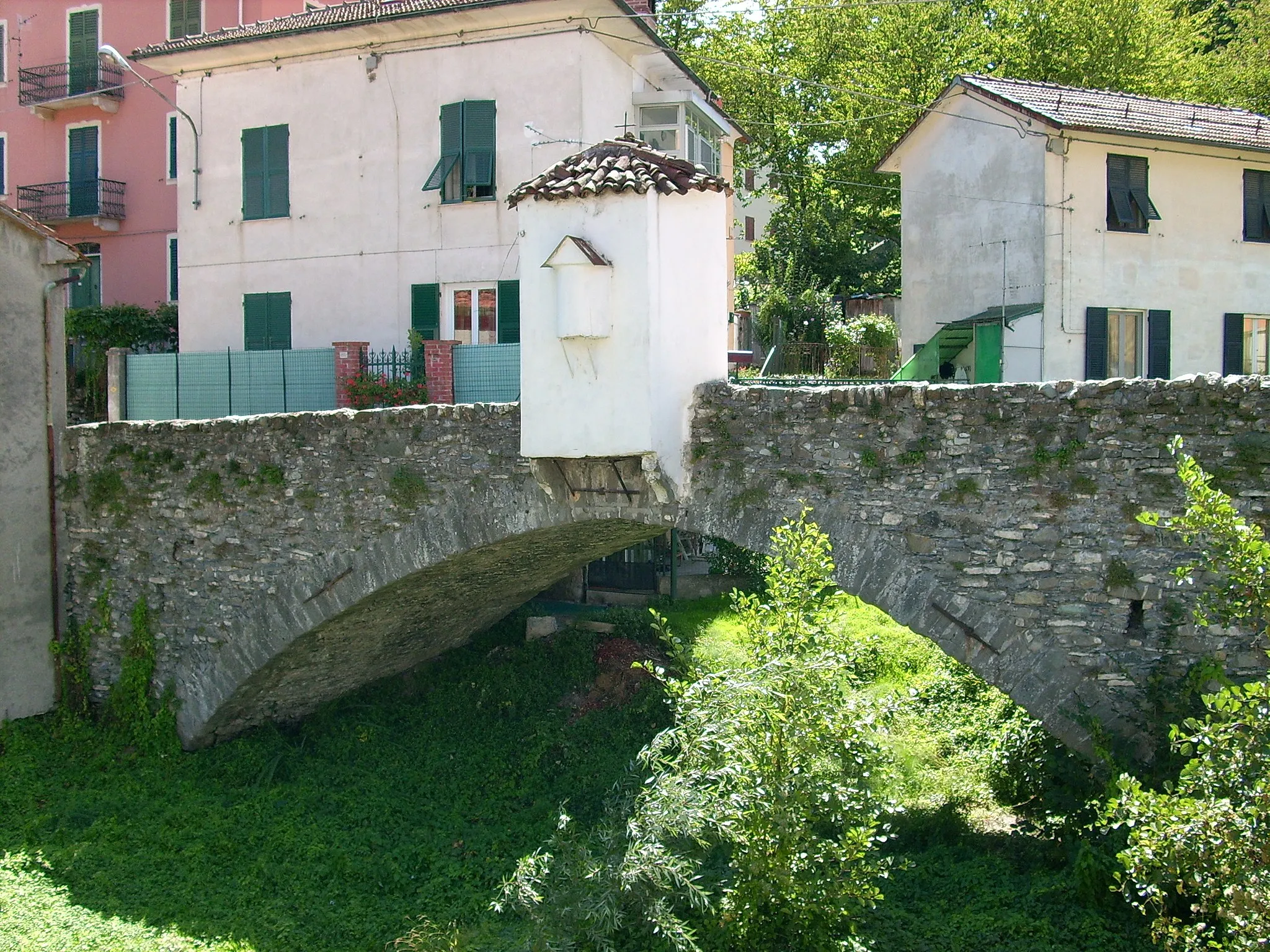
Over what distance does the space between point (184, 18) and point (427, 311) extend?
10.2m

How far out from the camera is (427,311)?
17.0 metres

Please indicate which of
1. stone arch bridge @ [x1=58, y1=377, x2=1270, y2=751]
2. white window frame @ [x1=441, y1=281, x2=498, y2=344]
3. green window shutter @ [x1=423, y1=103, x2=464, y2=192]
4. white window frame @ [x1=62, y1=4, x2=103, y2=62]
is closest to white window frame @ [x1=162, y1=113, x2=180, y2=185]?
white window frame @ [x1=62, y1=4, x2=103, y2=62]

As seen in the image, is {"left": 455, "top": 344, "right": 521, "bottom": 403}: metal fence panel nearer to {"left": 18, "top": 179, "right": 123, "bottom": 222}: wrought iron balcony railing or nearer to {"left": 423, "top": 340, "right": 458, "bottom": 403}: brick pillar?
{"left": 423, "top": 340, "right": 458, "bottom": 403}: brick pillar

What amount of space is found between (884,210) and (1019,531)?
22.3 meters

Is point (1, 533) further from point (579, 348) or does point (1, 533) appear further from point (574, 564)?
point (579, 348)

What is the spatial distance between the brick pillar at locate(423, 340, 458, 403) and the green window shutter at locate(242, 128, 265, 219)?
4328mm

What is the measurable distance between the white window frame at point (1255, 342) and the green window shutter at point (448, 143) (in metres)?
11.8

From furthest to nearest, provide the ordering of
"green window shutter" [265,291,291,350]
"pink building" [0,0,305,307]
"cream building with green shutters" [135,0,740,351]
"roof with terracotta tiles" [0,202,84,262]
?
"pink building" [0,0,305,307], "green window shutter" [265,291,291,350], "cream building with green shutters" [135,0,740,351], "roof with terracotta tiles" [0,202,84,262]

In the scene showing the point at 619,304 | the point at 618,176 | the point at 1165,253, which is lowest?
the point at 619,304

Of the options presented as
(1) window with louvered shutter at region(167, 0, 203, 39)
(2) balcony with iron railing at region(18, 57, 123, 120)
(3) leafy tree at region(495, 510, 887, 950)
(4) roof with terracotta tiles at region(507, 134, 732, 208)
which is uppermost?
(1) window with louvered shutter at region(167, 0, 203, 39)

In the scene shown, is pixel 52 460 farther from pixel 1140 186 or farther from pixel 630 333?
pixel 1140 186

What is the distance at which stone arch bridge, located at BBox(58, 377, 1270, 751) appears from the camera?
8430mm

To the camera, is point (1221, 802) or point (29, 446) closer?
point (1221, 802)

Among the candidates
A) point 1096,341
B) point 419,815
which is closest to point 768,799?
point 419,815
